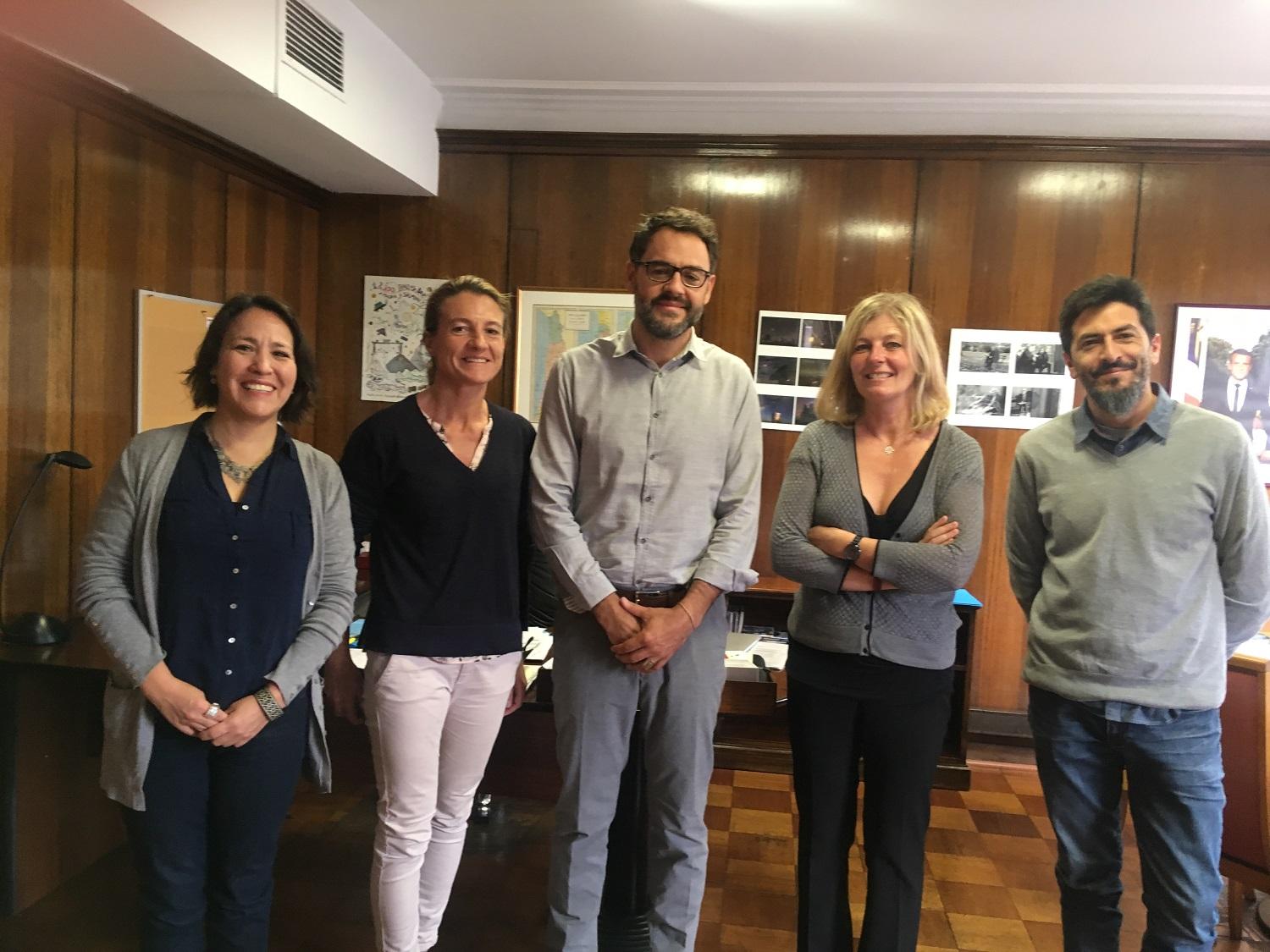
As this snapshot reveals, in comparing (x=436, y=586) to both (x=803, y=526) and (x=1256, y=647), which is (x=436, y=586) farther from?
(x=1256, y=647)

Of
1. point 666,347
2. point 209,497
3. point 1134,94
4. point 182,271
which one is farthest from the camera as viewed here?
point 1134,94

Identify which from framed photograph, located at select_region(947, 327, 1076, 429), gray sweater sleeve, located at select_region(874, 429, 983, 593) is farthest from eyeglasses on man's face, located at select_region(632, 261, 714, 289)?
framed photograph, located at select_region(947, 327, 1076, 429)

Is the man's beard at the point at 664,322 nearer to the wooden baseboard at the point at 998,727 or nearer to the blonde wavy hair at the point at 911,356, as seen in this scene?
the blonde wavy hair at the point at 911,356

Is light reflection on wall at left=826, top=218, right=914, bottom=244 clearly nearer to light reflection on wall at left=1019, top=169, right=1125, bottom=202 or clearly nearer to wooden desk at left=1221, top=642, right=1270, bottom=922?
light reflection on wall at left=1019, top=169, right=1125, bottom=202

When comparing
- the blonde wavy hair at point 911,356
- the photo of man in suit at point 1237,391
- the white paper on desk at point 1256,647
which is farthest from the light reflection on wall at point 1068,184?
the blonde wavy hair at point 911,356

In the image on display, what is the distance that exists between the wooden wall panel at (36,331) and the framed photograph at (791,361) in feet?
8.87

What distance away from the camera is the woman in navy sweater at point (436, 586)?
6.10 feet

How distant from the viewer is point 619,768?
1866 millimetres

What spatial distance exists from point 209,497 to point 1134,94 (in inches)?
150

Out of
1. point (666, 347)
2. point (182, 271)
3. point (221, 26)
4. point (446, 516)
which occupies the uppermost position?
point (221, 26)

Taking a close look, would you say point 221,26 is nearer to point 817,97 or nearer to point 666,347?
point 666,347

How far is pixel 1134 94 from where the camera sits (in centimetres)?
352

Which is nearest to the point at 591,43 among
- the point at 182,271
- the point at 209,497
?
the point at 182,271

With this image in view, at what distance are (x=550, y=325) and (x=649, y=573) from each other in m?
2.49
